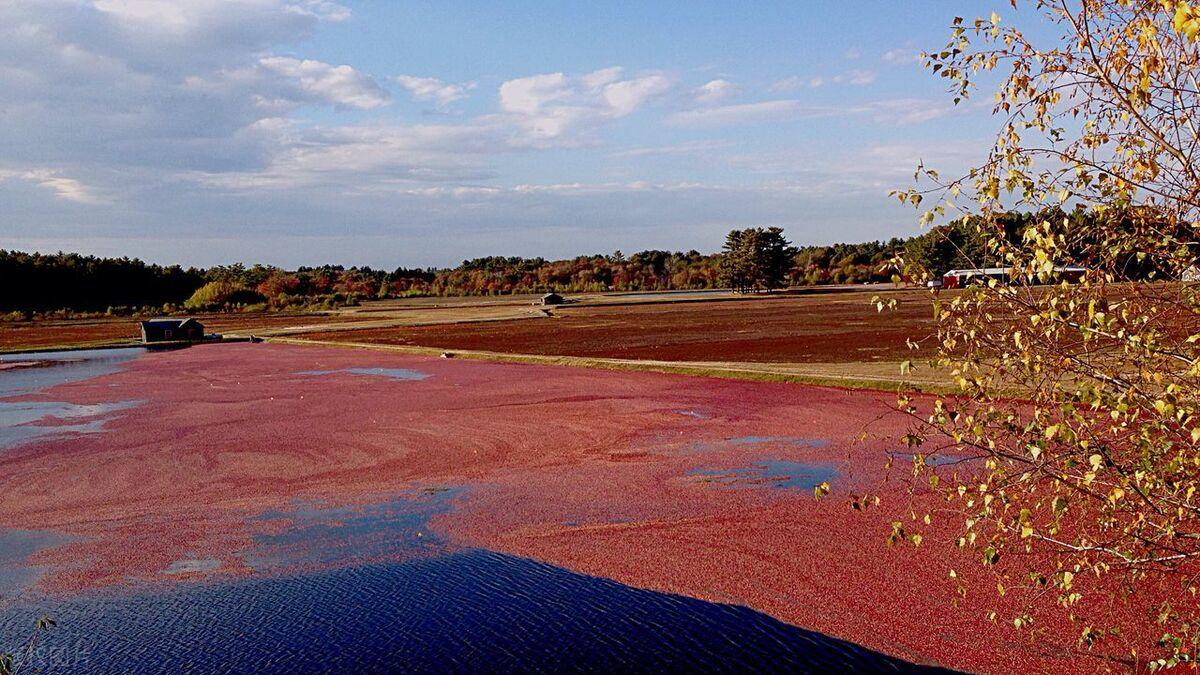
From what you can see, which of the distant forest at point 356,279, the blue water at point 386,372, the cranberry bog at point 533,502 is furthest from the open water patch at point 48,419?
the distant forest at point 356,279

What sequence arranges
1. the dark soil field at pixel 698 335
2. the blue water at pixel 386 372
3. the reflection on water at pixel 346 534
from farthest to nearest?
1. the dark soil field at pixel 698 335
2. the blue water at pixel 386 372
3. the reflection on water at pixel 346 534

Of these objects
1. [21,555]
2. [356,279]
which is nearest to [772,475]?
[21,555]

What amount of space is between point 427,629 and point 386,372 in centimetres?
2439

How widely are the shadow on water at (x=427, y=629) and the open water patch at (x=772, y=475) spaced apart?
440cm

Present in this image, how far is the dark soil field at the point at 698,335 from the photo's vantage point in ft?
114

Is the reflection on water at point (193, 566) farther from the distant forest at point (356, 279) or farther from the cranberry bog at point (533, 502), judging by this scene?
the distant forest at point (356, 279)

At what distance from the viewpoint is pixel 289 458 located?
17172 mm

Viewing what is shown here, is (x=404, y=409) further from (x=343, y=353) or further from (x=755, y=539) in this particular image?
(x=343, y=353)

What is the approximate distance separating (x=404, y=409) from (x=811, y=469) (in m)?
11.3

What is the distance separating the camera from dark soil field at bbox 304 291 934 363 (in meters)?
34.7

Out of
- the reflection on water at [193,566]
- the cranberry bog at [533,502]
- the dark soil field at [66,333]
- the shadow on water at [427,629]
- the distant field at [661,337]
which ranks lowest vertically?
the shadow on water at [427,629]

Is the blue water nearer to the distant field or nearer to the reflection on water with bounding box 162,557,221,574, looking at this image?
the distant field

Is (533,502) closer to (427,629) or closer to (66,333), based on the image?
(427,629)

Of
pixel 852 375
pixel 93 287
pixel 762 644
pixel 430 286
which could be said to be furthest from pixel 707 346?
pixel 430 286
